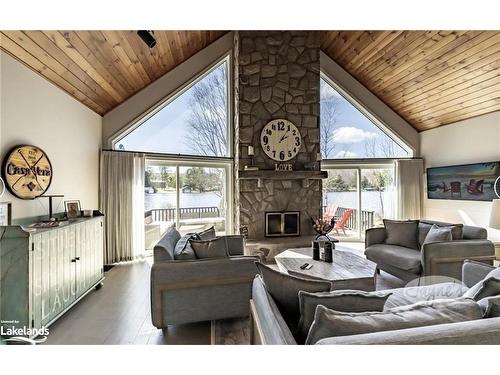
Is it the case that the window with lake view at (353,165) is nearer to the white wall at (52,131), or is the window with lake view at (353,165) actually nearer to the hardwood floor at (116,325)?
the hardwood floor at (116,325)

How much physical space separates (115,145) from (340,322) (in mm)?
4911

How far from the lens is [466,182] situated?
16.1ft

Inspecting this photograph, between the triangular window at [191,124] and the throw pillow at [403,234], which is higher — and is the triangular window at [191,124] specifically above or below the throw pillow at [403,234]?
above

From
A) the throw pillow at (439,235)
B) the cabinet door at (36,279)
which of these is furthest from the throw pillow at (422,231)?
the cabinet door at (36,279)

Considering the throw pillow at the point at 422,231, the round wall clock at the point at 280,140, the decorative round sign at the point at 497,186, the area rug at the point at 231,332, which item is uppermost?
the round wall clock at the point at 280,140

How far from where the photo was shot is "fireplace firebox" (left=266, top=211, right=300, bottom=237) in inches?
210

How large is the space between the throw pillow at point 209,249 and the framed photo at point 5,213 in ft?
5.62

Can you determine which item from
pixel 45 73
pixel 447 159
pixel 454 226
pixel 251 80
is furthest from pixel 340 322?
pixel 447 159

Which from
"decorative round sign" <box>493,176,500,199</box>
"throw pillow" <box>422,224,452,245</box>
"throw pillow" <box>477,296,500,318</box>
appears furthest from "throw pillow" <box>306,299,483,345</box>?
"decorative round sign" <box>493,176,500,199</box>

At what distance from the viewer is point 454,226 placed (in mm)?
3539

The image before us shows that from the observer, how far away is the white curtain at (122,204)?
15.2 ft

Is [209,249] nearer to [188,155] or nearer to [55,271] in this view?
[55,271]

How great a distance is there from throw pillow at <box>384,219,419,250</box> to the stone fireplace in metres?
1.53
